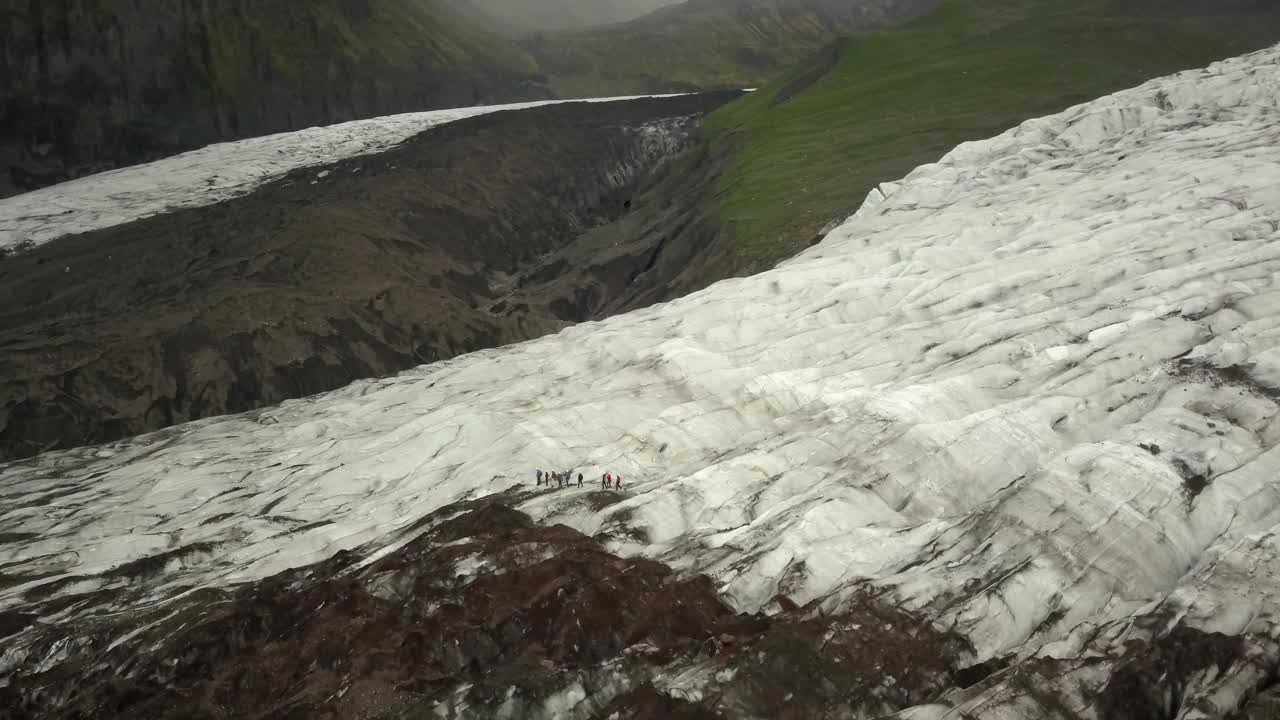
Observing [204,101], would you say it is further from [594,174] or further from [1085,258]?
[1085,258]

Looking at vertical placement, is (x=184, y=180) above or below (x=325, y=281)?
above

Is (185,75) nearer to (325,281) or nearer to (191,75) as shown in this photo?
(191,75)

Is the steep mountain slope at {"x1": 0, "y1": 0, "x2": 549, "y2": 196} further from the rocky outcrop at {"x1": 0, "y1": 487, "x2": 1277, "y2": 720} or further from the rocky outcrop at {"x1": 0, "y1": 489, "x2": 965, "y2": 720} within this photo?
the rocky outcrop at {"x1": 0, "y1": 489, "x2": 965, "y2": 720}

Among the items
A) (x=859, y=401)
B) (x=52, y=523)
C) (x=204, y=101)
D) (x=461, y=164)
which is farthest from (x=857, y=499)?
(x=204, y=101)

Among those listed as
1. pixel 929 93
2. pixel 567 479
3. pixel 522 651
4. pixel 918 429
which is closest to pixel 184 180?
pixel 929 93

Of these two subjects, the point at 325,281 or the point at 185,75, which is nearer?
the point at 325,281

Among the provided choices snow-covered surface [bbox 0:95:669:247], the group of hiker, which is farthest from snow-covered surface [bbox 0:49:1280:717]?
snow-covered surface [bbox 0:95:669:247]
